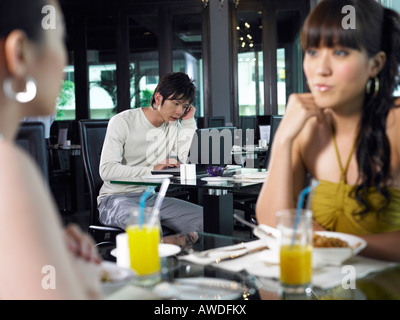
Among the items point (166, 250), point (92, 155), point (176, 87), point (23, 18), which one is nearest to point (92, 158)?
point (92, 155)

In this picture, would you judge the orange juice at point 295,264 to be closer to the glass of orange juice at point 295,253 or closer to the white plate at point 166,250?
the glass of orange juice at point 295,253

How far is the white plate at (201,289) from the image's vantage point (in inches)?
34.2

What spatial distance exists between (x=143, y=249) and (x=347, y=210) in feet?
2.15

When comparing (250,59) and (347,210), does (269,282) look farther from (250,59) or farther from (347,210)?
(250,59)

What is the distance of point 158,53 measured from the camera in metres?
8.57

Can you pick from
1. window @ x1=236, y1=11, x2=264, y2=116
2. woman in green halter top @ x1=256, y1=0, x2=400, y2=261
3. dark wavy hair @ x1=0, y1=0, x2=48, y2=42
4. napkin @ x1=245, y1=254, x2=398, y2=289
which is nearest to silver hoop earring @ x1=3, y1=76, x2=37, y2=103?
dark wavy hair @ x1=0, y1=0, x2=48, y2=42

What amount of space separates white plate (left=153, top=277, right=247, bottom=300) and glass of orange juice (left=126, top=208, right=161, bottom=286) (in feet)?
0.10

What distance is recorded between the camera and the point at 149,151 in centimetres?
305

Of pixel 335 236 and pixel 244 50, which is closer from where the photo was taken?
pixel 335 236

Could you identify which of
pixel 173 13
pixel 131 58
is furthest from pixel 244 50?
pixel 131 58

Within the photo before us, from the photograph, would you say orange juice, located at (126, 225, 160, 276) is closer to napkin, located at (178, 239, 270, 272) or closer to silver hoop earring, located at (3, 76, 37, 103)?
napkin, located at (178, 239, 270, 272)

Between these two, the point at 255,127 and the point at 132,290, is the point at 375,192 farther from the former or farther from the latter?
the point at 255,127

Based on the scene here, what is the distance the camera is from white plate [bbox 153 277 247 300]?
87 cm

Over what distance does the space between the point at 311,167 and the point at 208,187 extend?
97 cm
